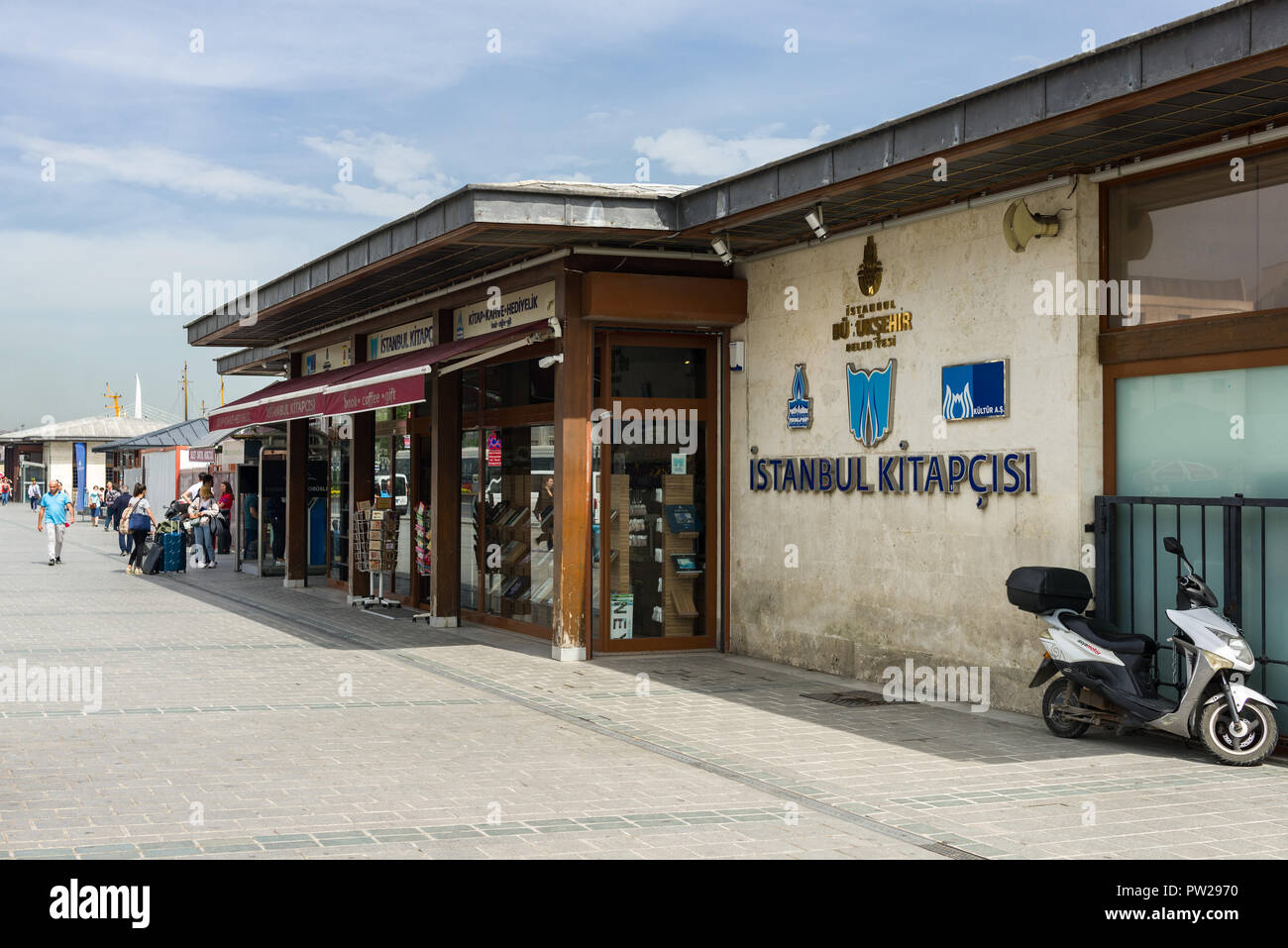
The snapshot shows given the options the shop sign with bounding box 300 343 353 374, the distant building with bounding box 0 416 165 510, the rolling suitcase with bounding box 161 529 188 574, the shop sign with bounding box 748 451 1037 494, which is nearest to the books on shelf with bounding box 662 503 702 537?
the shop sign with bounding box 748 451 1037 494

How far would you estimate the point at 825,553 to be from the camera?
11.8 m

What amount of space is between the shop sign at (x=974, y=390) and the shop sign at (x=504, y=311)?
4120 millimetres

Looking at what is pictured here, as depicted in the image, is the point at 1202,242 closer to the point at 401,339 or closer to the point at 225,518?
the point at 401,339

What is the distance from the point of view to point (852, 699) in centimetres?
1037

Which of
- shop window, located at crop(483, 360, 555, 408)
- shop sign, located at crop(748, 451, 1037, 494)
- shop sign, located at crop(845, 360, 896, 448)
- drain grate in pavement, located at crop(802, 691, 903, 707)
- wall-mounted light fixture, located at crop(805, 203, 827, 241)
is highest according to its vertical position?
wall-mounted light fixture, located at crop(805, 203, 827, 241)

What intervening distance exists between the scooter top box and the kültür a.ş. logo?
351 centimetres

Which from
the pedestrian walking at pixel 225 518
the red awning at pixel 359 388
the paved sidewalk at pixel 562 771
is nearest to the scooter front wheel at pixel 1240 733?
the paved sidewalk at pixel 562 771

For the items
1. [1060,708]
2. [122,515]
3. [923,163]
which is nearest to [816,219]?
[923,163]

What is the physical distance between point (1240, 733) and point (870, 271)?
497cm

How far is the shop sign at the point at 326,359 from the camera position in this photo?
19.5 m

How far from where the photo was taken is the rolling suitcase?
23.8m

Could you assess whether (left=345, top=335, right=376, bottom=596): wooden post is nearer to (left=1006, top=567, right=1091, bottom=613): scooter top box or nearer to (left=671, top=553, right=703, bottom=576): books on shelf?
(left=671, top=553, right=703, bottom=576): books on shelf
